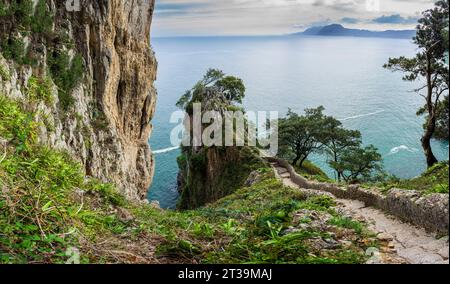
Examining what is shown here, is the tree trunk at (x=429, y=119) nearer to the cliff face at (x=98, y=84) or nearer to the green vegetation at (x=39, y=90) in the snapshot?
the cliff face at (x=98, y=84)

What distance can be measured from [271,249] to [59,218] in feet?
10.2

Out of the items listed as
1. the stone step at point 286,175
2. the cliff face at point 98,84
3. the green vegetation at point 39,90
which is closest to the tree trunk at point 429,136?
the stone step at point 286,175

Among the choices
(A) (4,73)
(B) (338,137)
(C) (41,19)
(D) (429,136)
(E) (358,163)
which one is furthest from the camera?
(B) (338,137)

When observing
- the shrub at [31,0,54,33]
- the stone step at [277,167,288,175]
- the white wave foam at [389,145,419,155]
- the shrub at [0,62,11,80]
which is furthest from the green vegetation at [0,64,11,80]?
the white wave foam at [389,145,419,155]

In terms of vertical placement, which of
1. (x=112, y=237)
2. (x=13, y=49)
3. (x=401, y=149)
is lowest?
(x=401, y=149)

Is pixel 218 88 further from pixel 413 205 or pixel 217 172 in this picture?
pixel 413 205

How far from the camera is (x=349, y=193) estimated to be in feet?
54.0

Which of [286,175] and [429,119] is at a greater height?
[429,119]

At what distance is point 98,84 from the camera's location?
3125 centimetres

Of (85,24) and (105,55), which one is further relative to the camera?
(105,55)

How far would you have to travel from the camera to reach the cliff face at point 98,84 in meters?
19.1

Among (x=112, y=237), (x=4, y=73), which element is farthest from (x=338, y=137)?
(x=112, y=237)
